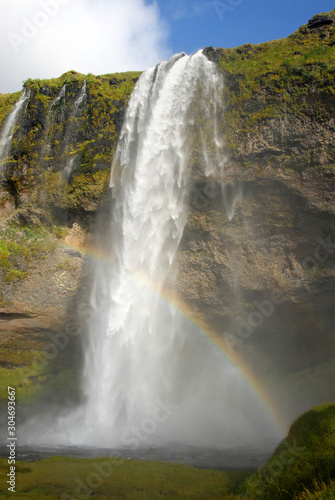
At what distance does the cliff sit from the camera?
70.8 ft

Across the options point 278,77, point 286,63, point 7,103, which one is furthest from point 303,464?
point 7,103

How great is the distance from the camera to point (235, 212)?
2286 cm

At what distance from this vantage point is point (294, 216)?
21.8 m

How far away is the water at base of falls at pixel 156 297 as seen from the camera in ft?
72.9

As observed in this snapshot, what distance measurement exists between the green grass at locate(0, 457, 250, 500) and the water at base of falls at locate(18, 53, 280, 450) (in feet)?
22.6

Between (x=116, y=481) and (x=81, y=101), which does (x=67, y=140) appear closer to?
(x=81, y=101)

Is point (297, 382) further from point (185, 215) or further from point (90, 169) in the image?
point (90, 169)

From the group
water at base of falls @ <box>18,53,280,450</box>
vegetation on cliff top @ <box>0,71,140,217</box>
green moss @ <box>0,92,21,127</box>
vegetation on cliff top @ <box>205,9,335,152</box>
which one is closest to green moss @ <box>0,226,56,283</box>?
vegetation on cliff top @ <box>0,71,140,217</box>

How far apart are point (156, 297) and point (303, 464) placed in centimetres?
1460

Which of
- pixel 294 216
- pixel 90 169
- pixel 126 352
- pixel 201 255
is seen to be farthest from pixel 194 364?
pixel 90 169

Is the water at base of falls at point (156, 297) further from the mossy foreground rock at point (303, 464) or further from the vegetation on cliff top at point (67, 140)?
the mossy foreground rock at point (303, 464)

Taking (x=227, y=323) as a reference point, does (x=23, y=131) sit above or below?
above

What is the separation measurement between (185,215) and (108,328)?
8.20 metres

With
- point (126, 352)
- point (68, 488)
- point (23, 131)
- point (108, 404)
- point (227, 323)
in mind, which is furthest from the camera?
point (23, 131)
